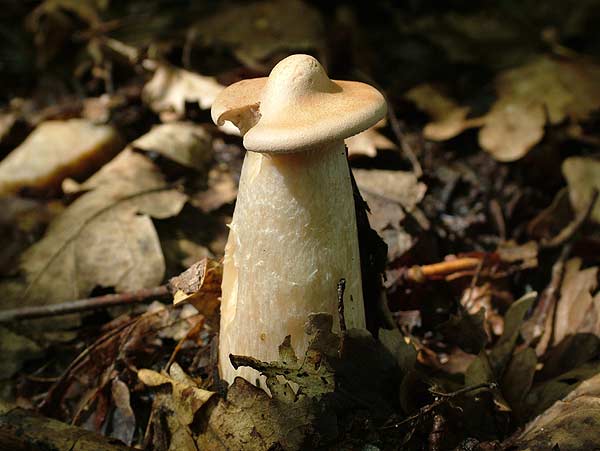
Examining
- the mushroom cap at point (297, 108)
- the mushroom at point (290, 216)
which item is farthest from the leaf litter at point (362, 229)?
the mushroom cap at point (297, 108)

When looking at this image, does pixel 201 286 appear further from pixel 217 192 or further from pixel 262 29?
pixel 262 29

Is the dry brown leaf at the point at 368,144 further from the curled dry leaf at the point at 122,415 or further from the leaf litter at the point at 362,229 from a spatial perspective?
the curled dry leaf at the point at 122,415

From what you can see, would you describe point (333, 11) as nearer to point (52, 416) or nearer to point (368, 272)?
point (368, 272)

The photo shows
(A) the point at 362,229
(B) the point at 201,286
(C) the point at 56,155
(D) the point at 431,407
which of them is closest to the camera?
(D) the point at 431,407

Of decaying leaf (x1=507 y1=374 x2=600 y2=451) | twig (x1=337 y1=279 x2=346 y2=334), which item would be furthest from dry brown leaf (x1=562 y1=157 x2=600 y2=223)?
twig (x1=337 y1=279 x2=346 y2=334)

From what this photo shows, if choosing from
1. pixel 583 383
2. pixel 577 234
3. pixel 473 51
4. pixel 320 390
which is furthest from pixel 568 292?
pixel 473 51

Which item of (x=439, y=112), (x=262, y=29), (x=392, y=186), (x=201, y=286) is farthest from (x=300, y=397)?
(x=262, y=29)

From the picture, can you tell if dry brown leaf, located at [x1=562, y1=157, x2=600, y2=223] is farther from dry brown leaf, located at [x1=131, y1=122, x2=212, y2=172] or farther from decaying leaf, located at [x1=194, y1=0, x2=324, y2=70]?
dry brown leaf, located at [x1=131, y1=122, x2=212, y2=172]
